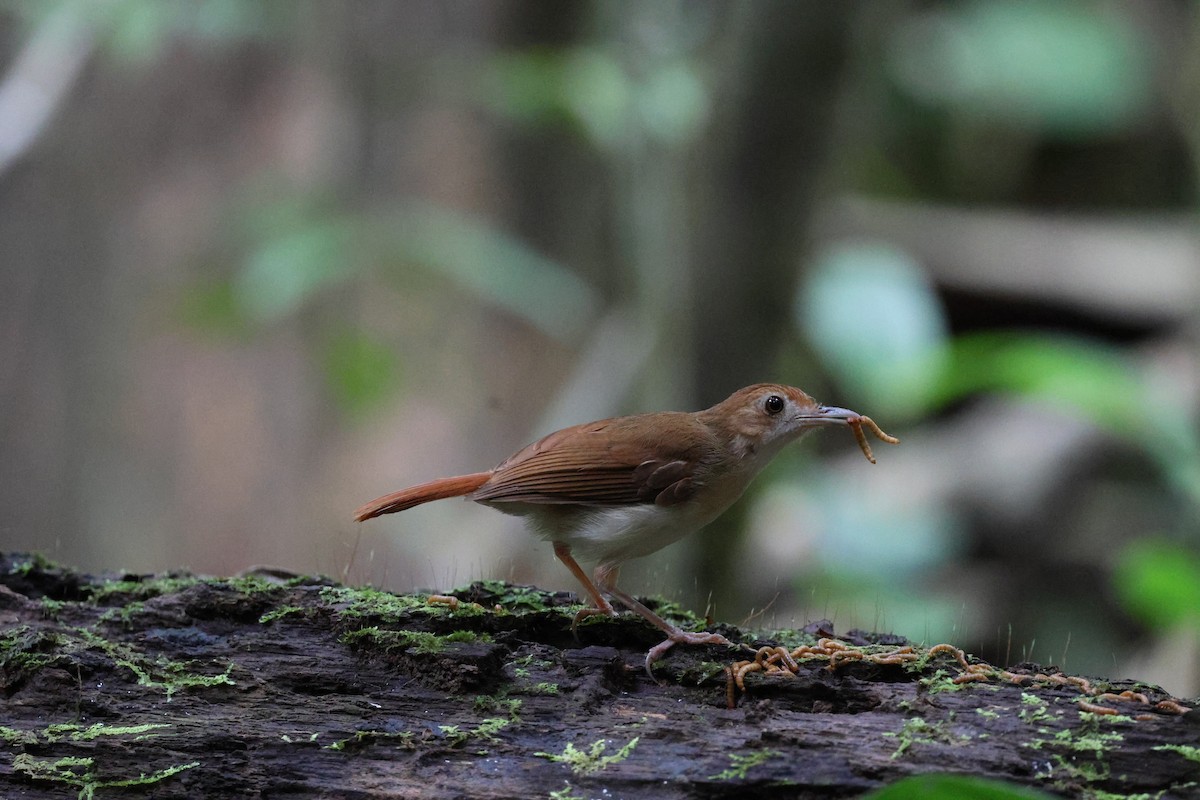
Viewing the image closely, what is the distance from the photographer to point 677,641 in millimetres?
3227

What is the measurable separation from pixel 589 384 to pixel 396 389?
2.25 m

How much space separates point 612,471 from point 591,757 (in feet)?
3.17

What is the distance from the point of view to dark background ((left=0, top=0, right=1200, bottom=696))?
19.5 feet

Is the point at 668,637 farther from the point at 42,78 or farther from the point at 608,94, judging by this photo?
the point at 42,78

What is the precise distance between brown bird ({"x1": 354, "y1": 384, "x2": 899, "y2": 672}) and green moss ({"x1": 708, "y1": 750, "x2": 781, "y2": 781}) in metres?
0.66

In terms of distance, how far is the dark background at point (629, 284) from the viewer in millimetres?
5941

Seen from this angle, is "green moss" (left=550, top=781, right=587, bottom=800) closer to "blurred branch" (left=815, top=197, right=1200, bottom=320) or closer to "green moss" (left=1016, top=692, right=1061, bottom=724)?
"green moss" (left=1016, top=692, right=1061, bottom=724)

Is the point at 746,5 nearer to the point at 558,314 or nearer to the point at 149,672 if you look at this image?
the point at 558,314

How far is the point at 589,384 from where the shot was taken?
7.07 m

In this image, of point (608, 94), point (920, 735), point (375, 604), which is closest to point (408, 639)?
point (375, 604)

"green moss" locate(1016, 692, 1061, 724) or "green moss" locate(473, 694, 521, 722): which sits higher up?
"green moss" locate(1016, 692, 1061, 724)

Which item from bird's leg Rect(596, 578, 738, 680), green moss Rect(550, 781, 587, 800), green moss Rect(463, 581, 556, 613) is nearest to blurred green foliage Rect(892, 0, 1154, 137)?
green moss Rect(463, 581, 556, 613)

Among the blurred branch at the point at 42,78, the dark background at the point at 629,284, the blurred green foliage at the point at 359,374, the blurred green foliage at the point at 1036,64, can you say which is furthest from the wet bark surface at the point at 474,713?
the blurred green foliage at the point at 1036,64

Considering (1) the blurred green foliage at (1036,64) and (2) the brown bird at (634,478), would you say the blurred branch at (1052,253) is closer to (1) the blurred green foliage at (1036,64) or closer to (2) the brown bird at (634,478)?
(1) the blurred green foliage at (1036,64)
